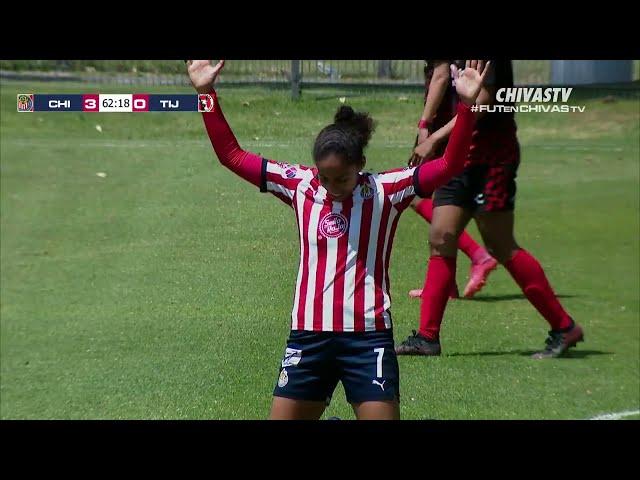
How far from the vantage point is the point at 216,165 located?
7953 mm

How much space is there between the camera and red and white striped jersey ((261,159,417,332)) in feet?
15.7

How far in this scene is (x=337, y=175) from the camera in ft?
15.6

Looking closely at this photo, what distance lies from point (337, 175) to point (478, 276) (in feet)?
11.4

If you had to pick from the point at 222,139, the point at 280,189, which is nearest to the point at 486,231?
the point at 280,189

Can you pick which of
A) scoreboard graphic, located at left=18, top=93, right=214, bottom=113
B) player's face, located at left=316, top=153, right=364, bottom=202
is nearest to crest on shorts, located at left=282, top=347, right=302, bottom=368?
player's face, located at left=316, top=153, right=364, bottom=202

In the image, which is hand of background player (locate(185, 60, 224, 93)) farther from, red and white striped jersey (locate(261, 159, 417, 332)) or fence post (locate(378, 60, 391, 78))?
fence post (locate(378, 60, 391, 78))

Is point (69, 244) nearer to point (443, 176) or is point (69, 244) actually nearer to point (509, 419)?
point (509, 419)

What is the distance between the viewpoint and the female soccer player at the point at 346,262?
4.77m

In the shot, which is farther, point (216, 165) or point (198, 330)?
point (216, 165)

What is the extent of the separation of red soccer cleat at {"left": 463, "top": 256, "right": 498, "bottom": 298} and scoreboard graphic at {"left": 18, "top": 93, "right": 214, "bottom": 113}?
8.69 ft

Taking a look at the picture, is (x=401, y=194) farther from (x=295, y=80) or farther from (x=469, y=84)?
(x=295, y=80)

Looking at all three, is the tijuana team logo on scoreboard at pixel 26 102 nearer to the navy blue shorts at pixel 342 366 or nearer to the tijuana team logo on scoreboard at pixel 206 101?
the tijuana team logo on scoreboard at pixel 206 101
